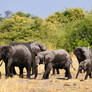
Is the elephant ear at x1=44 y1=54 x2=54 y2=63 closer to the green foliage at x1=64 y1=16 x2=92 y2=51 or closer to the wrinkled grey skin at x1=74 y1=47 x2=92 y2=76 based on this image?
the wrinkled grey skin at x1=74 y1=47 x2=92 y2=76

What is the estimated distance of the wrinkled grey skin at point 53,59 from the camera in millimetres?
12883

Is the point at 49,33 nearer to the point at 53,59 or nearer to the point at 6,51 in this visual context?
Result: the point at 53,59

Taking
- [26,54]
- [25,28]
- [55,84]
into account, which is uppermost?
[25,28]

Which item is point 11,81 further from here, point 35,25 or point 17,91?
point 35,25

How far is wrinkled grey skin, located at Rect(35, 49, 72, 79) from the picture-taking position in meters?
12.9

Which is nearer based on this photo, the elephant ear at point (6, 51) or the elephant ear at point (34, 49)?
the elephant ear at point (6, 51)

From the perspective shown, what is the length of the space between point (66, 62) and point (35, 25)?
14709 mm

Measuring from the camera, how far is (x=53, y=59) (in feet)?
43.4

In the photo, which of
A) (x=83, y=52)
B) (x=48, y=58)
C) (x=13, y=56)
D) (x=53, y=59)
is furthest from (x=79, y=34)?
(x=13, y=56)

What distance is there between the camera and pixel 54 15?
4778 cm

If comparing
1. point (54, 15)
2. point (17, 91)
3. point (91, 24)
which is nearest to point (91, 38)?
point (91, 24)

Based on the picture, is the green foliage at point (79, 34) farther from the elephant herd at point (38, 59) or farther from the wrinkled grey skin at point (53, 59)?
the elephant herd at point (38, 59)

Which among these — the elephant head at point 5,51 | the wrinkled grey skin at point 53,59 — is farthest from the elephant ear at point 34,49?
the elephant head at point 5,51

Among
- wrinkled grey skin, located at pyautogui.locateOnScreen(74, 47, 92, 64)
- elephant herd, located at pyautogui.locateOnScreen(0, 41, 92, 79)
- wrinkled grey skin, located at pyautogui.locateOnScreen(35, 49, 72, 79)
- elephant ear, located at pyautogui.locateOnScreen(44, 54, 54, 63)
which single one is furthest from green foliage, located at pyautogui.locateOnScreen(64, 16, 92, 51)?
elephant ear, located at pyautogui.locateOnScreen(44, 54, 54, 63)
